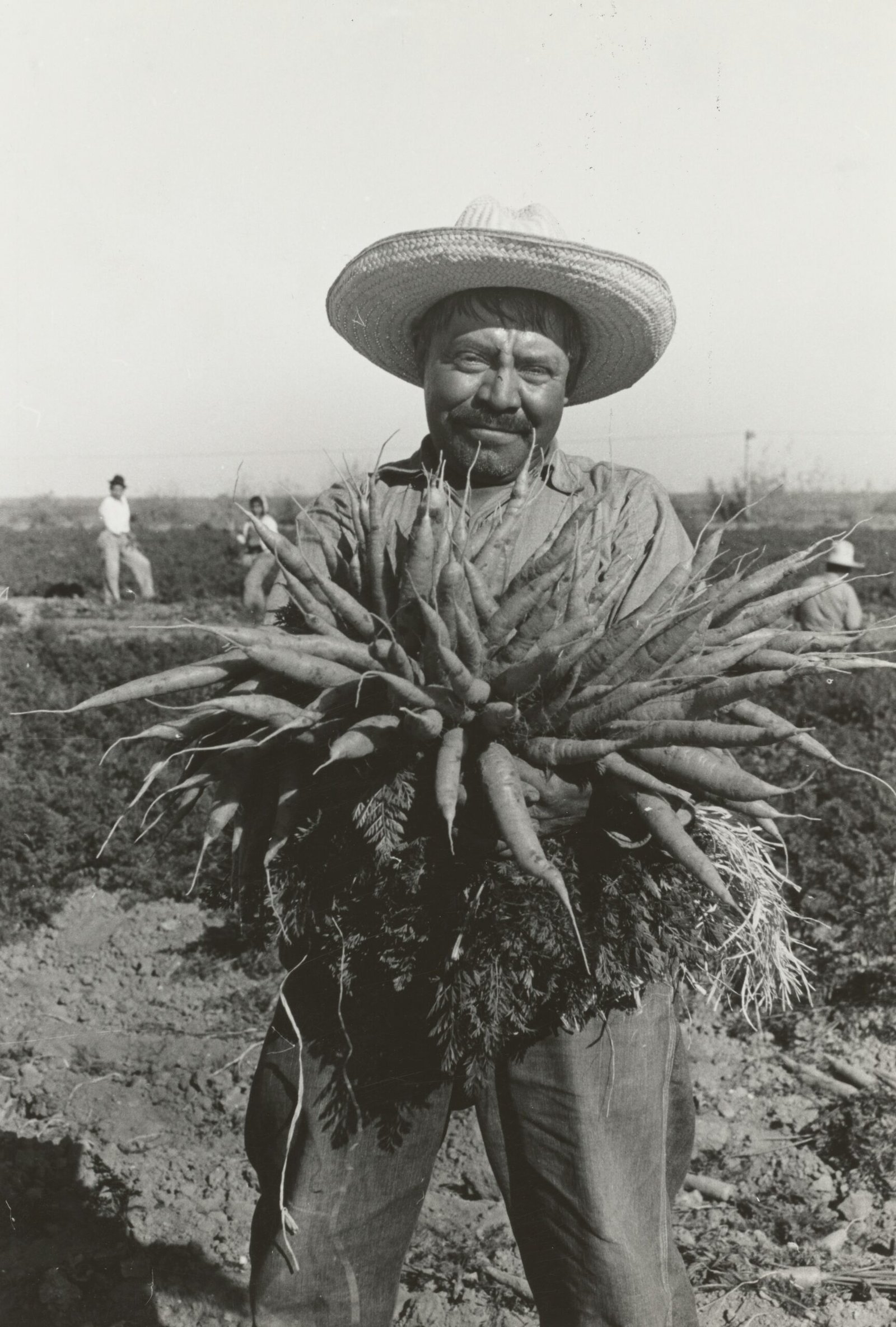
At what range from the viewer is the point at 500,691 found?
175 centimetres

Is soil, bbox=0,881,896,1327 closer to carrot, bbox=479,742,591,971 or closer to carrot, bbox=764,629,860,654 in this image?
carrot, bbox=479,742,591,971

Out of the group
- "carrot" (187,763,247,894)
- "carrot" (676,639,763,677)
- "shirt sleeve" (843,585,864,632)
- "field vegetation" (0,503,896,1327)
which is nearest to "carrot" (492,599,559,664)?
"carrot" (676,639,763,677)

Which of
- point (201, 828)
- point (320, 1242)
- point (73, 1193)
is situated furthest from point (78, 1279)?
point (201, 828)

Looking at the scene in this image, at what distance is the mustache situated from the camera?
2.29 m

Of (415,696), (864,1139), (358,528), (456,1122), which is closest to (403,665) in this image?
(415,696)

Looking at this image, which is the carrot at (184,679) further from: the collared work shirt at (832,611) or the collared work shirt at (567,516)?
the collared work shirt at (832,611)

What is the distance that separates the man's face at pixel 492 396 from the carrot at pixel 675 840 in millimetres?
889

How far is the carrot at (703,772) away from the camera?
1.73 m

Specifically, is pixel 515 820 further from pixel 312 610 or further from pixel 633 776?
pixel 312 610

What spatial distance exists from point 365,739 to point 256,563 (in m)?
2.04

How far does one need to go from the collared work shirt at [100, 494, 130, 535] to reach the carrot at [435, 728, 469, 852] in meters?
14.2

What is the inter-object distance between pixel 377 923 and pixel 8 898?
375 centimetres

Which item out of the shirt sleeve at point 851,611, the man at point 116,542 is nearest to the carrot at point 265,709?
the shirt sleeve at point 851,611

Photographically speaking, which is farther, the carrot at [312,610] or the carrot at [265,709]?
the carrot at [312,610]
